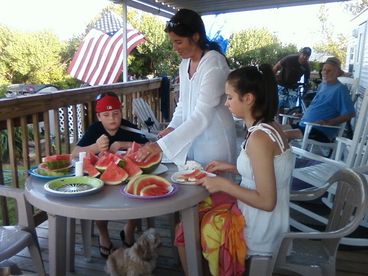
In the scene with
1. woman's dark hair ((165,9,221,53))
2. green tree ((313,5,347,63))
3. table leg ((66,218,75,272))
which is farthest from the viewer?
green tree ((313,5,347,63))

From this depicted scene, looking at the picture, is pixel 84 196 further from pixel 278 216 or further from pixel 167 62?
pixel 167 62

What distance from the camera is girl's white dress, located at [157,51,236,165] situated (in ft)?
6.23

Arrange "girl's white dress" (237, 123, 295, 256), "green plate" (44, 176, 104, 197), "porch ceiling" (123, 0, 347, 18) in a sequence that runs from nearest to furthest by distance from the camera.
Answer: "green plate" (44, 176, 104, 197) → "girl's white dress" (237, 123, 295, 256) → "porch ceiling" (123, 0, 347, 18)

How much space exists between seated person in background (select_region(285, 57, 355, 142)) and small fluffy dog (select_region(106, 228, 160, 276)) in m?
2.80

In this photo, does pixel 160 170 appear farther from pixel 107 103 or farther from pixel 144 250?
pixel 107 103

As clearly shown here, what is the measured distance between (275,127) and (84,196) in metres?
0.92

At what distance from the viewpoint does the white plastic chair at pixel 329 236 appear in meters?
1.53

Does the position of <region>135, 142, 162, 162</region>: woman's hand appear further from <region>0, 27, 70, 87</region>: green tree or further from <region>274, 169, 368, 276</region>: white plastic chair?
<region>0, 27, 70, 87</region>: green tree

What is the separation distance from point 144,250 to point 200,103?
0.96 m

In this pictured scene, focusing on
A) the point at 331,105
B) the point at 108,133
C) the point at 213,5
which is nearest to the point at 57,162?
the point at 108,133

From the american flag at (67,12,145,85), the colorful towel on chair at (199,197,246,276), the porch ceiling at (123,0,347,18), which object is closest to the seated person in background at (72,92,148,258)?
the colorful towel on chair at (199,197,246,276)

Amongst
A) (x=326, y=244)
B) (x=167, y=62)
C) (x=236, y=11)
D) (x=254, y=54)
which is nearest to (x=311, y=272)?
(x=326, y=244)

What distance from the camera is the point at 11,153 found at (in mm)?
2775

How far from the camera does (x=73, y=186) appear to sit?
Result: 163 centimetres
